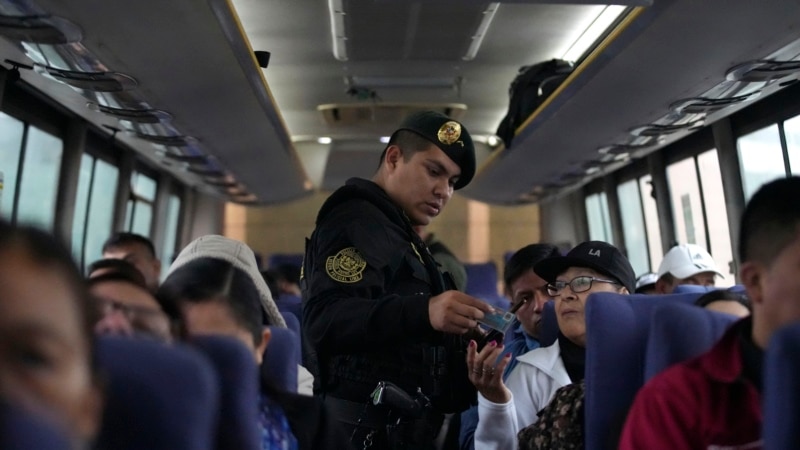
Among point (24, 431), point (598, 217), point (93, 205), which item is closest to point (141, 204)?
point (93, 205)

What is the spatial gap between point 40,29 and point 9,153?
2.56 meters

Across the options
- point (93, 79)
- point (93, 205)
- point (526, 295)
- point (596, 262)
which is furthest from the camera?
point (93, 205)

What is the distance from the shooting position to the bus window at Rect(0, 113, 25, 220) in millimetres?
5840

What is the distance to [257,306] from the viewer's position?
184 cm

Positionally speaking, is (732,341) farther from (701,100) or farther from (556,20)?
(556,20)

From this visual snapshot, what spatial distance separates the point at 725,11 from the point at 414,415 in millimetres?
2415

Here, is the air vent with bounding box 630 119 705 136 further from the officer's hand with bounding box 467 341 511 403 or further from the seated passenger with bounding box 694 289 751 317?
the officer's hand with bounding box 467 341 511 403

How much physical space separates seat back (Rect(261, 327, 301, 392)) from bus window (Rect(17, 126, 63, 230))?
4866 mm

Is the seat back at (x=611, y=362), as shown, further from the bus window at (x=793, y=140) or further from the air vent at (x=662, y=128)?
the bus window at (x=793, y=140)

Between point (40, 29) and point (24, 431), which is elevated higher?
point (40, 29)

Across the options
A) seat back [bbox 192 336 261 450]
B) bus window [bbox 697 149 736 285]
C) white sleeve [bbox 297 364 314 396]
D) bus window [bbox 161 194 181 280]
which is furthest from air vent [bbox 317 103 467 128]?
seat back [bbox 192 336 261 450]

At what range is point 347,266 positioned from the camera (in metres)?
2.39

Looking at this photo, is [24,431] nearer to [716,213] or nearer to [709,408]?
[709,408]

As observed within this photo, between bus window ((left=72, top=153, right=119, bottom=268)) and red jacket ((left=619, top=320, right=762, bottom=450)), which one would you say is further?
bus window ((left=72, top=153, right=119, bottom=268))
